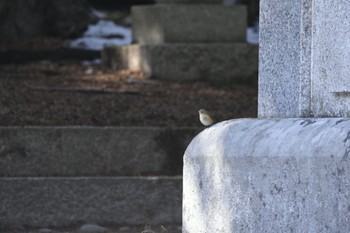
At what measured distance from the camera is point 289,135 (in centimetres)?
404

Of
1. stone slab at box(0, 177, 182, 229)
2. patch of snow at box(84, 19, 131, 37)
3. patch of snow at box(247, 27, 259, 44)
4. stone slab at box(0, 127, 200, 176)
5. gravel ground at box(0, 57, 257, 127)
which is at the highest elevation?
patch of snow at box(84, 19, 131, 37)

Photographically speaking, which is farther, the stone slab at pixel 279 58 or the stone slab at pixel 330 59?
the stone slab at pixel 279 58

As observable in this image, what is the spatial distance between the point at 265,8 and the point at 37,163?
130 inches

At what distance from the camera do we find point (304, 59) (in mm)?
4250

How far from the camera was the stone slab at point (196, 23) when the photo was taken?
991cm

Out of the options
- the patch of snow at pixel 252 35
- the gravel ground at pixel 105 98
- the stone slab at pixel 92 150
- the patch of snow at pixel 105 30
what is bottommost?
the stone slab at pixel 92 150

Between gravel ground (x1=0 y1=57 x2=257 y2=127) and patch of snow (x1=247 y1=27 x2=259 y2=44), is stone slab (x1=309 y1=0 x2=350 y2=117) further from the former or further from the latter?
patch of snow (x1=247 y1=27 x2=259 y2=44)

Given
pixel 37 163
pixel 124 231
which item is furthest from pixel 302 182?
pixel 37 163

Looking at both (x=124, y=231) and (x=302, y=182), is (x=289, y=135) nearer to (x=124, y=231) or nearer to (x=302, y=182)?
(x=302, y=182)

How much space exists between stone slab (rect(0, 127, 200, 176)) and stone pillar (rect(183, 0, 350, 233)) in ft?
9.58

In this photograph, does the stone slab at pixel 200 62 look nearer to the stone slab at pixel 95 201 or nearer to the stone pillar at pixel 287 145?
the stone slab at pixel 95 201

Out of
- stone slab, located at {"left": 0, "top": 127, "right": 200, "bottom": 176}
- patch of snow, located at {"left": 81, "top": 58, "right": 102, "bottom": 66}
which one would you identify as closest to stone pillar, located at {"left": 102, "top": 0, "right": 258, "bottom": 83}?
patch of snow, located at {"left": 81, "top": 58, "right": 102, "bottom": 66}

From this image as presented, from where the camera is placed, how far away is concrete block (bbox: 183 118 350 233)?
12.3 feet

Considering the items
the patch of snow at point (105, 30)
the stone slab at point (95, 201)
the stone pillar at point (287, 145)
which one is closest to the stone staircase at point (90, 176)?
the stone slab at point (95, 201)
